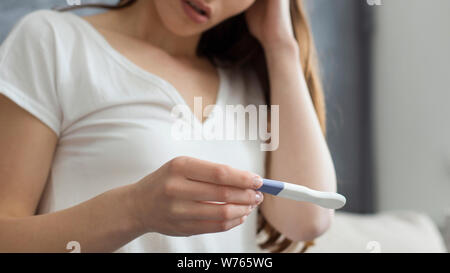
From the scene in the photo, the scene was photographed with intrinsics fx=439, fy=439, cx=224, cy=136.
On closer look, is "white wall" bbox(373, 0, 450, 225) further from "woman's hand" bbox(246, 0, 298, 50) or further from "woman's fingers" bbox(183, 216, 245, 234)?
"woman's fingers" bbox(183, 216, 245, 234)

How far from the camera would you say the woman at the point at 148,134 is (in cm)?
30

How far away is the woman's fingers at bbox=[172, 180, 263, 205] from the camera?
28cm

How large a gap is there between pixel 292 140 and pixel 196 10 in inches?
6.0

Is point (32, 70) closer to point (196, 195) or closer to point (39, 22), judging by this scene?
point (39, 22)

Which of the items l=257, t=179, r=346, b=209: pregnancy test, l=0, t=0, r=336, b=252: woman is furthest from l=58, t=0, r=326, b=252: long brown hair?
l=257, t=179, r=346, b=209: pregnancy test

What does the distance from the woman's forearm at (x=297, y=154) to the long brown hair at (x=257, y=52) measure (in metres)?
0.02

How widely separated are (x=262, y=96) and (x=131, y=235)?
0.70 feet

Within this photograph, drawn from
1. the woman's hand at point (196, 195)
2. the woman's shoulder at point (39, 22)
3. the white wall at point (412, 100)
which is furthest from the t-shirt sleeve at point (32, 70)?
the white wall at point (412, 100)

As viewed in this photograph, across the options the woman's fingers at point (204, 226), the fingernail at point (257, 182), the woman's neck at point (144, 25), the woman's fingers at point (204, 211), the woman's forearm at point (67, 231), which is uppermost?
the woman's neck at point (144, 25)

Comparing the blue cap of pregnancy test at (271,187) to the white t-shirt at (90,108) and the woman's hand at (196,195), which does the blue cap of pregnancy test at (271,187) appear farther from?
the white t-shirt at (90,108)

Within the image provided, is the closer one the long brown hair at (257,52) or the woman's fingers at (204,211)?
the woman's fingers at (204,211)

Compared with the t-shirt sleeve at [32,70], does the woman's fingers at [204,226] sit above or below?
below

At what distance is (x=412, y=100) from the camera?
0.46m
